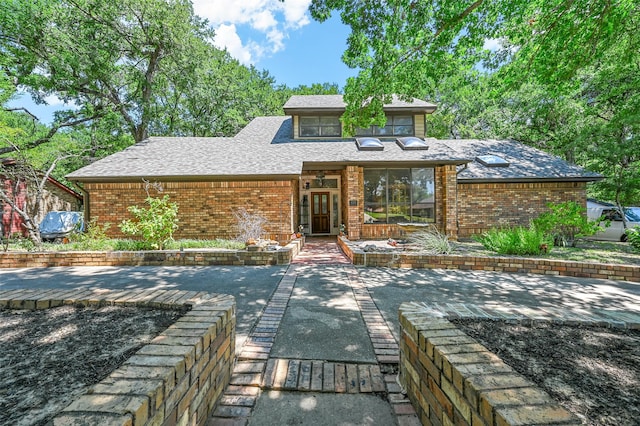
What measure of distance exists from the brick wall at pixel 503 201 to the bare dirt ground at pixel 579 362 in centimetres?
997

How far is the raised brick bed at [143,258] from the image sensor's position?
22.1 ft

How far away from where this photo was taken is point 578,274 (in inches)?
224

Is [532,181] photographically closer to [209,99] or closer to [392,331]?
[392,331]

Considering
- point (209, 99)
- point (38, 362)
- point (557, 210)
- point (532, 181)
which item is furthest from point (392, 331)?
point (209, 99)

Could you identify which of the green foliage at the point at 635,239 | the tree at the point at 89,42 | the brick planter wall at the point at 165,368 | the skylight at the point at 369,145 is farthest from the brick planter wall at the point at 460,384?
the tree at the point at 89,42

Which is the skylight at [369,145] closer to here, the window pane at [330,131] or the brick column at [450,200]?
the window pane at [330,131]

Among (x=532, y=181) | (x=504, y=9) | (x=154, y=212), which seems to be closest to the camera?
(x=504, y=9)

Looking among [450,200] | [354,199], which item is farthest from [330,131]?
[450,200]

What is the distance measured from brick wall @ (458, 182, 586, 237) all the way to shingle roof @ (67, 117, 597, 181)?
49 cm

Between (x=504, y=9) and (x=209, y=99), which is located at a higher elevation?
(x=209, y=99)

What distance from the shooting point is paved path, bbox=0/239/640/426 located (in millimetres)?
2027

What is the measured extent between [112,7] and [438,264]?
18527mm

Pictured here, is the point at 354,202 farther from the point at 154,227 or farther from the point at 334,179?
the point at 154,227

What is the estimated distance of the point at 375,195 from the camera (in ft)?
36.0
